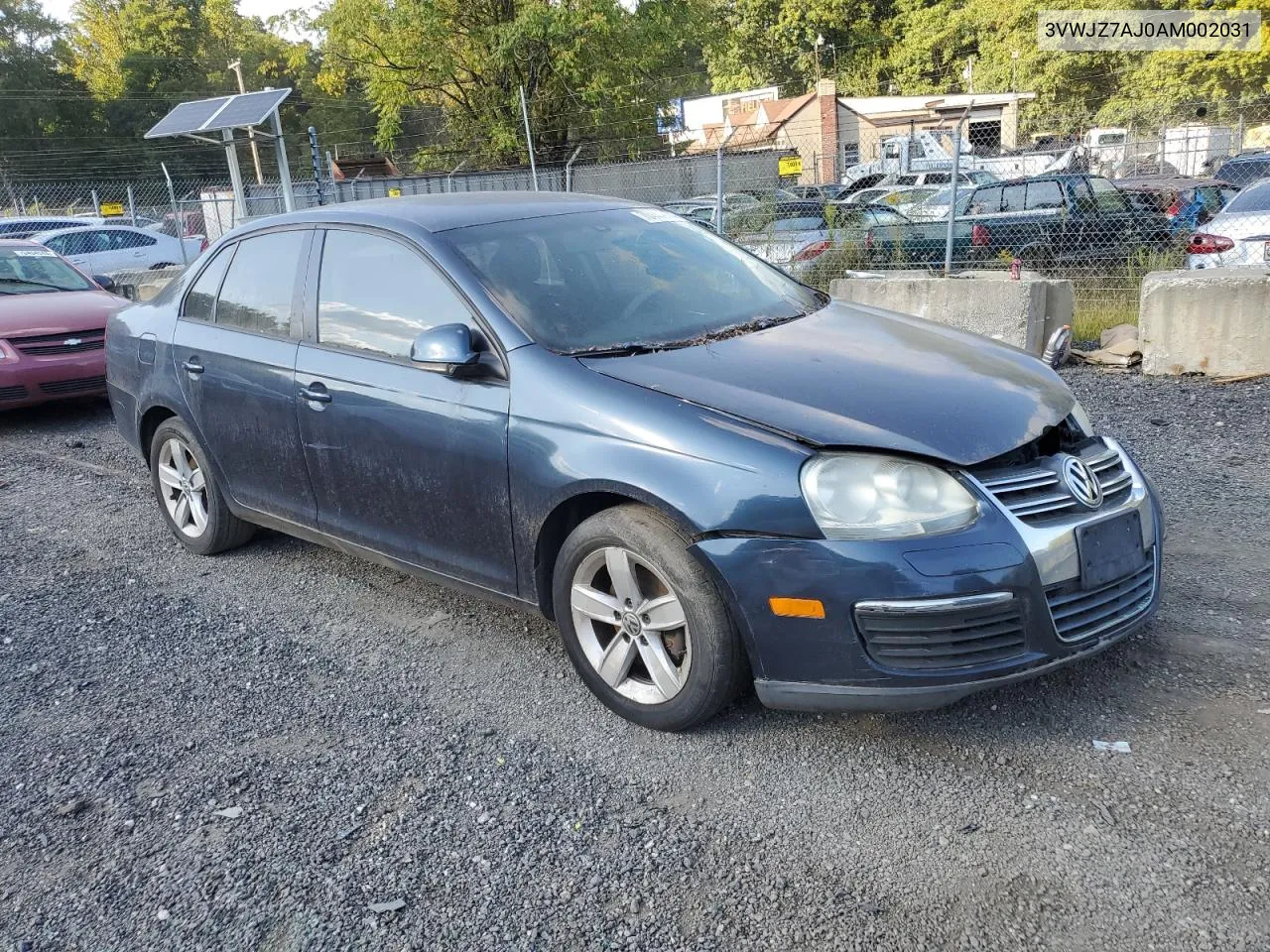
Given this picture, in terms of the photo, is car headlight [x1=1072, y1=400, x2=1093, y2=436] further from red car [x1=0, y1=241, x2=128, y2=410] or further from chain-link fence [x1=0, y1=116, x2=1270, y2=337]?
red car [x1=0, y1=241, x2=128, y2=410]

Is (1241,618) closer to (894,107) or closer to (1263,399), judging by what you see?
(1263,399)

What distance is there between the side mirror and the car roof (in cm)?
60


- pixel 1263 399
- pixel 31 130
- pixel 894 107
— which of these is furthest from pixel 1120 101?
pixel 31 130

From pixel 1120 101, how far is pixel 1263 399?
3593 cm

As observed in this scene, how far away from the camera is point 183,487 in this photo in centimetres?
517

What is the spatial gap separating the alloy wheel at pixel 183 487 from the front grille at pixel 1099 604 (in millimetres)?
3853

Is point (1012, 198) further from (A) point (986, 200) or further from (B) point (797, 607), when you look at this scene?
(B) point (797, 607)

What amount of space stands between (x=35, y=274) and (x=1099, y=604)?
968 centimetres

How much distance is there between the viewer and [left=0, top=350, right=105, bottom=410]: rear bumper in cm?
823

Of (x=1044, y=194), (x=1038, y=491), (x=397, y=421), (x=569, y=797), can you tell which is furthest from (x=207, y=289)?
(x=1044, y=194)

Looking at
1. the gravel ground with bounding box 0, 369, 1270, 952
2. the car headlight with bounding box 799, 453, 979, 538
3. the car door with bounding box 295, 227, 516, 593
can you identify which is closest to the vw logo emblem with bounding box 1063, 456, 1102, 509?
the car headlight with bounding box 799, 453, 979, 538

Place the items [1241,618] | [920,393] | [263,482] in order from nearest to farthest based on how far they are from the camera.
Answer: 1. [920,393]
2. [1241,618]
3. [263,482]

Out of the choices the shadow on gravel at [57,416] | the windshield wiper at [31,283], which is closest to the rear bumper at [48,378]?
the shadow on gravel at [57,416]

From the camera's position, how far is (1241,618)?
3.74 meters
